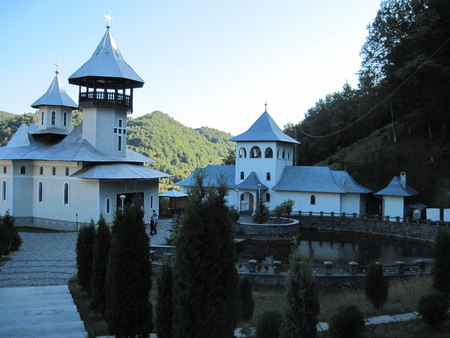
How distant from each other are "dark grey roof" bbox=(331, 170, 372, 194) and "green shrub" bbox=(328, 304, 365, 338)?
90.1 ft

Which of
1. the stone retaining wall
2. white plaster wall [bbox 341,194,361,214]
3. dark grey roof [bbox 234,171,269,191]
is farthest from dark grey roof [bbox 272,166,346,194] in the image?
the stone retaining wall

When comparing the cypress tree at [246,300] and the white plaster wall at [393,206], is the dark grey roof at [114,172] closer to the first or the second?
the cypress tree at [246,300]

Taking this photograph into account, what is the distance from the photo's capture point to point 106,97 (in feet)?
96.2

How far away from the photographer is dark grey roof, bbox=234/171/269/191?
3688cm

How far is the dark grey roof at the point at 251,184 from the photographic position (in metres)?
36.9

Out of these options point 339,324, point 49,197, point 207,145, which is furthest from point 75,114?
point 339,324

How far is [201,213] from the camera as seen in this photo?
26.7 feet

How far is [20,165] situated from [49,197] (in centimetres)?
329

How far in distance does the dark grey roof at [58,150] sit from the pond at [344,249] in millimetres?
11222

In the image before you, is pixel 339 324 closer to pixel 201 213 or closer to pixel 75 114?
pixel 201 213

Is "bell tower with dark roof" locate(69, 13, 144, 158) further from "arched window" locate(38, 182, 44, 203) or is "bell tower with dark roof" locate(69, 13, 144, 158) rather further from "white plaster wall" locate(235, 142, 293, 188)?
"white plaster wall" locate(235, 142, 293, 188)

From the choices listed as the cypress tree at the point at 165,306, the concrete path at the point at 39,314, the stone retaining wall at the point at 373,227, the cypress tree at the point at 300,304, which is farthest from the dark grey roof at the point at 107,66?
the cypress tree at the point at 300,304

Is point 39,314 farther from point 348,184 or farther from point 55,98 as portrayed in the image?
point 348,184

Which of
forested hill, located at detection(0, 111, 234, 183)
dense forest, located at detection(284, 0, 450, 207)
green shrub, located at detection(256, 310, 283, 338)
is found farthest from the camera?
forested hill, located at detection(0, 111, 234, 183)
